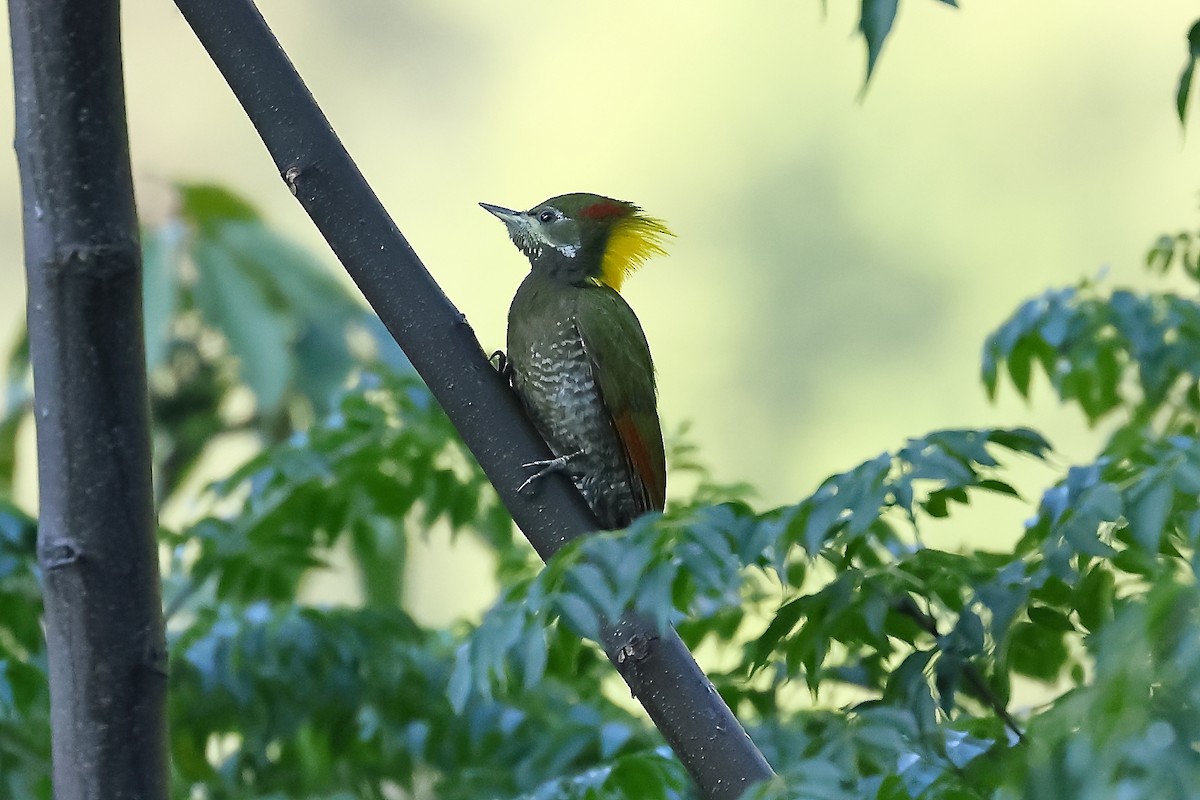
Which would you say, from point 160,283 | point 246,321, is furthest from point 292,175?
point 160,283

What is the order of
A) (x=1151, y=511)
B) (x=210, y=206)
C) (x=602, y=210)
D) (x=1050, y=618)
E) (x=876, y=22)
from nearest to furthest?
(x=876, y=22), (x=1151, y=511), (x=1050, y=618), (x=602, y=210), (x=210, y=206)

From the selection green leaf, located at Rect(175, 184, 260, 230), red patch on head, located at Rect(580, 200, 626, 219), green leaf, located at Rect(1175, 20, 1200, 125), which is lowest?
green leaf, located at Rect(1175, 20, 1200, 125)

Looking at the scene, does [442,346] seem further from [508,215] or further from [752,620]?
[508,215]

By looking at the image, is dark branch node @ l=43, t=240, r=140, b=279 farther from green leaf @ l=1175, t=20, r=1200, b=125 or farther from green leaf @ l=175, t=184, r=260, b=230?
green leaf @ l=175, t=184, r=260, b=230

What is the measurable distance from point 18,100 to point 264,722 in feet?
2.77

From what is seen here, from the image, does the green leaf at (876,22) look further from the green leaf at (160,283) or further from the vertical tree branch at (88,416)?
the green leaf at (160,283)

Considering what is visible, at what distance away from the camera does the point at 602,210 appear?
173cm

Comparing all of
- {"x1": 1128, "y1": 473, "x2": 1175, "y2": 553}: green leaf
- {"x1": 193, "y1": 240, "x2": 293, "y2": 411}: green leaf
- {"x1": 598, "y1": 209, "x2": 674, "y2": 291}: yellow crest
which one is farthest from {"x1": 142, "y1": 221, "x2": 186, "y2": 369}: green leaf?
{"x1": 1128, "y1": 473, "x2": 1175, "y2": 553}: green leaf

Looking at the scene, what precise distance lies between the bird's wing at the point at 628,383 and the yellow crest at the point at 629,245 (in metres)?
0.09

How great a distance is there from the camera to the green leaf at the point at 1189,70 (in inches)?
30.2

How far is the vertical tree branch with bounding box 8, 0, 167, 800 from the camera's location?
75cm

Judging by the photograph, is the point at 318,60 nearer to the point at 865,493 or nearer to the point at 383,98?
the point at 383,98

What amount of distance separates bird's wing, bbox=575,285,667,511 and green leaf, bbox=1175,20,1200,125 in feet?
2.97

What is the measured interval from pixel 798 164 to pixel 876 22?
569 cm
